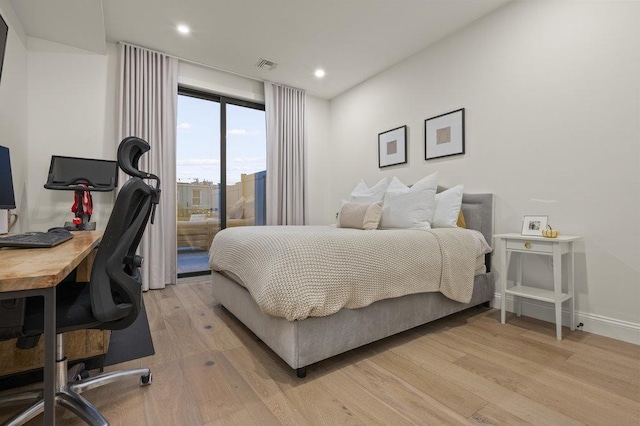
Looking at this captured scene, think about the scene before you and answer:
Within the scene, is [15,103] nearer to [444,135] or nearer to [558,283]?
[444,135]

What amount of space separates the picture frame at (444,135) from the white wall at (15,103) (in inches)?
144

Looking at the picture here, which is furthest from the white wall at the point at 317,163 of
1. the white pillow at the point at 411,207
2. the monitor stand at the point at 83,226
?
the monitor stand at the point at 83,226

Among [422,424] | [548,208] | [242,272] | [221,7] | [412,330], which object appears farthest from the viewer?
[221,7]

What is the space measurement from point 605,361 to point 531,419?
0.90 metres

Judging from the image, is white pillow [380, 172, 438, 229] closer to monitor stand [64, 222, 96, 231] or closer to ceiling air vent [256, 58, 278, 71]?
ceiling air vent [256, 58, 278, 71]

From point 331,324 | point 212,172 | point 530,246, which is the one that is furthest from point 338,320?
point 212,172

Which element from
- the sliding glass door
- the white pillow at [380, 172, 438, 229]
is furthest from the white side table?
the sliding glass door

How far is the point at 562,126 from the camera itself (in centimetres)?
229

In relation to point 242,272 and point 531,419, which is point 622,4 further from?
point 242,272

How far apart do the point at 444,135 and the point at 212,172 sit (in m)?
2.88

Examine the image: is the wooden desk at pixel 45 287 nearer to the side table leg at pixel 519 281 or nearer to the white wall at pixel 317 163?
the side table leg at pixel 519 281

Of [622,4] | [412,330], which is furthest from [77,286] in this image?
[622,4]

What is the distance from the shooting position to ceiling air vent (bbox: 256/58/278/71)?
362 centimetres

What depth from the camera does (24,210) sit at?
9.03 feet
